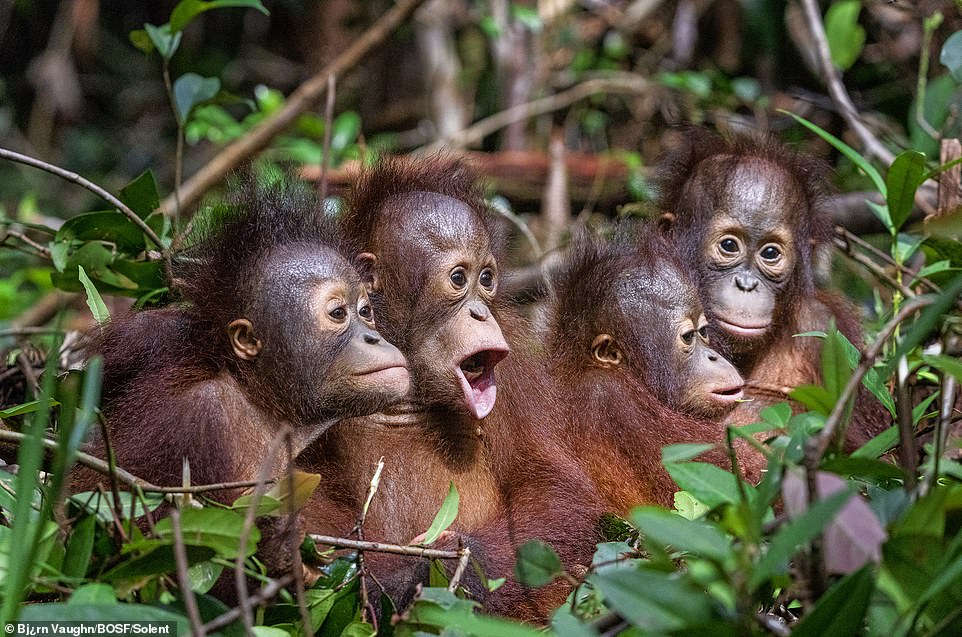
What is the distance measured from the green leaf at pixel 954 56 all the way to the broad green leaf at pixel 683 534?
5.90 feet

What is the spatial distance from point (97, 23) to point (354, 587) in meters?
7.67

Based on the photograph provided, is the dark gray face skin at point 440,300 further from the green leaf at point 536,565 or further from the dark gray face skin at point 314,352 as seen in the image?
the green leaf at point 536,565

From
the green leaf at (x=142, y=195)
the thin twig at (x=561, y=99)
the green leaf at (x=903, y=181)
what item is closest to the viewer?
the green leaf at (x=903, y=181)

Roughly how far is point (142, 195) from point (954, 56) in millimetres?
2301

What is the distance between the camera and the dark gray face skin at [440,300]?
2906 millimetres

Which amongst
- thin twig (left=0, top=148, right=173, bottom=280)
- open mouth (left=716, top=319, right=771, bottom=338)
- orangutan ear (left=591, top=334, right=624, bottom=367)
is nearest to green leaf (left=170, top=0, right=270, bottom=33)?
thin twig (left=0, top=148, right=173, bottom=280)

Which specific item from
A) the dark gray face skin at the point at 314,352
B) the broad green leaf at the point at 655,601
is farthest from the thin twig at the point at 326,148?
the broad green leaf at the point at 655,601

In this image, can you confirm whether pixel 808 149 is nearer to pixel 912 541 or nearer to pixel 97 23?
pixel 912 541

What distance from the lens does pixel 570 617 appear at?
154 centimetres

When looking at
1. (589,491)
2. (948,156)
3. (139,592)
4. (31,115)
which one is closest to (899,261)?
(948,156)

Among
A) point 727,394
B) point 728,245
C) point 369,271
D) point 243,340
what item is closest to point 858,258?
point 728,245

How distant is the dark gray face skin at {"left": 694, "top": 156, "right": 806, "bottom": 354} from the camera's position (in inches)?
140

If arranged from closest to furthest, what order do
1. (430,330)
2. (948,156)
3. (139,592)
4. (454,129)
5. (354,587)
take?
(139,592), (354,587), (430,330), (948,156), (454,129)

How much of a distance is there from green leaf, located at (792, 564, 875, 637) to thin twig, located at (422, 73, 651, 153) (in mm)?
4878
